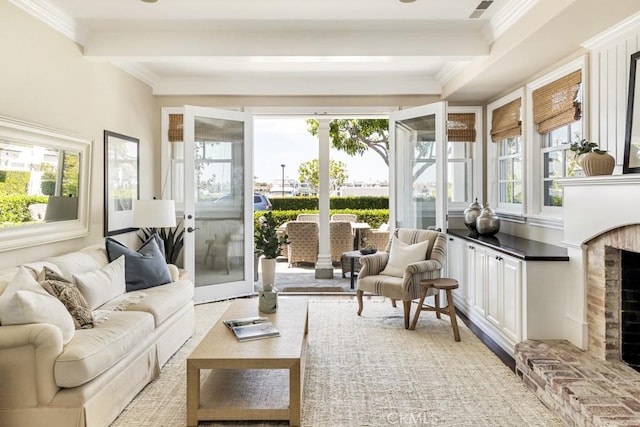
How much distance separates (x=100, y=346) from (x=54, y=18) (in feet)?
8.87

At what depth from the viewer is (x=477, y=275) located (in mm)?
4328

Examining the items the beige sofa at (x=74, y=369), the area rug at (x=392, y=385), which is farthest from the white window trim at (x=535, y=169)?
the beige sofa at (x=74, y=369)

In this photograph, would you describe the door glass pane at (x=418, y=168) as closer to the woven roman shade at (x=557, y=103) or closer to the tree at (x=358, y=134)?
the woven roman shade at (x=557, y=103)

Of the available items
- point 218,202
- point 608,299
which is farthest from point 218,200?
point 608,299

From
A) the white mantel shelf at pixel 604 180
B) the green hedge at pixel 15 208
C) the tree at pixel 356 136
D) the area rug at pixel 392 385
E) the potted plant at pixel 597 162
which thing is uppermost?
the tree at pixel 356 136

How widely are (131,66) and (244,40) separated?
5.23 ft

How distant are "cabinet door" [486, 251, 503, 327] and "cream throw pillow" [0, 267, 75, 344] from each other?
3.14 meters

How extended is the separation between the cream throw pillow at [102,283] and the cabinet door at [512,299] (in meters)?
3.02

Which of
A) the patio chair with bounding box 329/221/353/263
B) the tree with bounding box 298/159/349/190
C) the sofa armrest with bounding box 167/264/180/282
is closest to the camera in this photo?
the sofa armrest with bounding box 167/264/180/282

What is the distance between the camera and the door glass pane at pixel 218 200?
17.3 ft

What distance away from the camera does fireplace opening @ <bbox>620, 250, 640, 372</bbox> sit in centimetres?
284

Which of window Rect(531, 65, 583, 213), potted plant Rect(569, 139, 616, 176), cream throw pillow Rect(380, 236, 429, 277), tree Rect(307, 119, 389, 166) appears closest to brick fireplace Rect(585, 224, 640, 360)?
potted plant Rect(569, 139, 616, 176)

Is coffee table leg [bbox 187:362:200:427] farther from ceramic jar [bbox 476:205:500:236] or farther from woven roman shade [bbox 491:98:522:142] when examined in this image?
woven roman shade [bbox 491:98:522:142]

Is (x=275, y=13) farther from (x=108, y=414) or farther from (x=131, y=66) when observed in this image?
(x=108, y=414)
